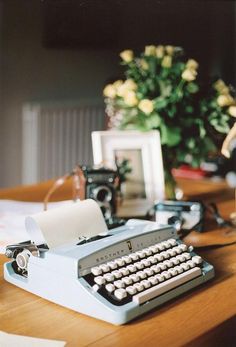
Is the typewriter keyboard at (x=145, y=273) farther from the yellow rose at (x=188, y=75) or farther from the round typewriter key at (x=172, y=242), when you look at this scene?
the yellow rose at (x=188, y=75)

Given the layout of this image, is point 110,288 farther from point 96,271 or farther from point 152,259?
point 152,259

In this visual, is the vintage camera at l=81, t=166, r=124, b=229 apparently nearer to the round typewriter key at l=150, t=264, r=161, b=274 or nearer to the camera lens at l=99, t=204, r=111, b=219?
the camera lens at l=99, t=204, r=111, b=219

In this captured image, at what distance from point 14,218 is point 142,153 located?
18.4 inches

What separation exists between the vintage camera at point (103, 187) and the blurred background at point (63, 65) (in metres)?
1.85

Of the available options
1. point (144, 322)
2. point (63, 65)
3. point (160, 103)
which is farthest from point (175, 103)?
point (63, 65)

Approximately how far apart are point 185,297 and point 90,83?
3044 millimetres

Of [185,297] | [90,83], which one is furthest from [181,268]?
[90,83]

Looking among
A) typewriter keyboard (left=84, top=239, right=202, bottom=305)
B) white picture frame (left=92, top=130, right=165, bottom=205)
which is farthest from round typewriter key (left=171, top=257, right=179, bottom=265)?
white picture frame (left=92, top=130, right=165, bottom=205)

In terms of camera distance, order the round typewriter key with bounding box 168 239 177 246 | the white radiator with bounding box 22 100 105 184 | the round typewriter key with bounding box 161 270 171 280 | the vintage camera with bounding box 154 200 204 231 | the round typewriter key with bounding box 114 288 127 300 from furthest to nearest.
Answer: the white radiator with bounding box 22 100 105 184, the vintage camera with bounding box 154 200 204 231, the round typewriter key with bounding box 168 239 177 246, the round typewriter key with bounding box 161 270 171 280, the round typewriter key with bounding box 114 288 127 300

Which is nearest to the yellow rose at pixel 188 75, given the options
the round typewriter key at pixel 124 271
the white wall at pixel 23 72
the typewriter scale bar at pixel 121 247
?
the typewriter scale bar at pixel 121 247

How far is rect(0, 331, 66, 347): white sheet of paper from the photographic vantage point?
935 millimetres

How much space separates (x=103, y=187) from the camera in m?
1.64

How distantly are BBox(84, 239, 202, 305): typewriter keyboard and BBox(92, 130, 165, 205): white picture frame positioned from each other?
55 cm

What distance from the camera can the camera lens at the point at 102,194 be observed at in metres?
1.64
